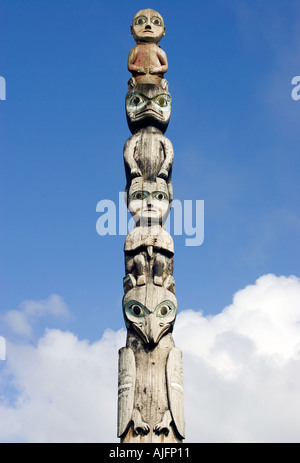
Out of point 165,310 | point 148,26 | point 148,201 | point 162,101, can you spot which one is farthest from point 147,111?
point 165,310

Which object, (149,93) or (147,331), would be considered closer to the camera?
(147,331)

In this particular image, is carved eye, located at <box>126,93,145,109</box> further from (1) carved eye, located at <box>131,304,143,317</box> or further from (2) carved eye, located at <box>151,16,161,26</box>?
(1) carved eye, located at <box>131,304,143,317</box>

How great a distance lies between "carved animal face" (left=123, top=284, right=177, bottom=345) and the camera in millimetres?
7523

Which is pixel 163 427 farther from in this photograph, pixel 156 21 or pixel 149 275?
pixel 156 21

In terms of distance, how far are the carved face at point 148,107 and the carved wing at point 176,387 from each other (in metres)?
4.63

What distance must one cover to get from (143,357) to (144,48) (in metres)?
7.20

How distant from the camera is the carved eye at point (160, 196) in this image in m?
9.27

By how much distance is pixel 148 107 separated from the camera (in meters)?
10.3

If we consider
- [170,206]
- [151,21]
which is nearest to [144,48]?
[151,21]

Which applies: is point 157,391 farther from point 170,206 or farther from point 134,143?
point 134,143

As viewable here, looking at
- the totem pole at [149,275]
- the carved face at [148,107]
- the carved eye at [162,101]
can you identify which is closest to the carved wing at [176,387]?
the totem pole at [149,275]

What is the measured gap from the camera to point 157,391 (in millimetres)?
6965
